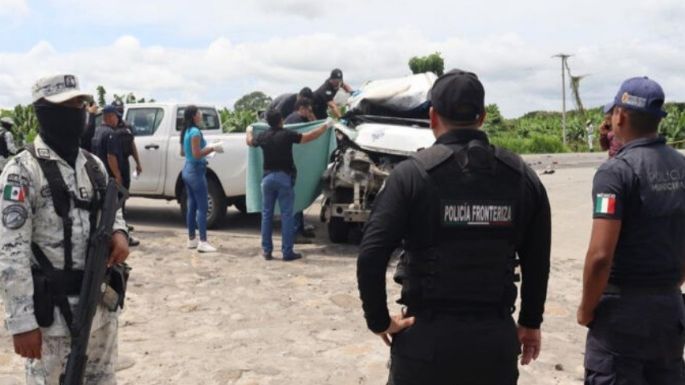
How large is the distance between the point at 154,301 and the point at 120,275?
353 centimetres

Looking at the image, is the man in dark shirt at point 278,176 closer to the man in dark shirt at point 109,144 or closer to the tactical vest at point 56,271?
the man in dark shirt at point 109,144

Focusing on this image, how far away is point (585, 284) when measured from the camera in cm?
293

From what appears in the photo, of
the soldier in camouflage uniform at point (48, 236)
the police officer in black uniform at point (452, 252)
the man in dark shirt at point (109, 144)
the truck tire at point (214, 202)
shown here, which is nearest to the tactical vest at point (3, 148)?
the man in dark shirt at point (109, 144)

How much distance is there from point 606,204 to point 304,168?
6.34 m

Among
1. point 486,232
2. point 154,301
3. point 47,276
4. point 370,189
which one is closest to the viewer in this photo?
point 486,232

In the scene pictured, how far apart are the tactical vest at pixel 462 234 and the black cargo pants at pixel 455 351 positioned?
65mm

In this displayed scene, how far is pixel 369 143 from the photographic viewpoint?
8555mm

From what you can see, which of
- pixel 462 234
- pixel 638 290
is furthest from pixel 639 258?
pixel 462 234

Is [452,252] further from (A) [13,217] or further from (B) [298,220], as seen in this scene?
(B) [298,220]

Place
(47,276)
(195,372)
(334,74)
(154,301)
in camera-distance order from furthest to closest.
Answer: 1. (334,74)
2. (154,301)
3. (195,372)
4. (47,276)

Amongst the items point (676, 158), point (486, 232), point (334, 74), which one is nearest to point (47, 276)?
point (486, 232)

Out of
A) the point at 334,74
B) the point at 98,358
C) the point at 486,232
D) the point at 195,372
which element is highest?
the point at 334,74

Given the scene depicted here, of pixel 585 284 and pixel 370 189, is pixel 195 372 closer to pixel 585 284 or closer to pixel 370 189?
pixel 585 284

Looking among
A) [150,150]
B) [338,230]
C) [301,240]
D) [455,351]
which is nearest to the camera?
[455,351]
